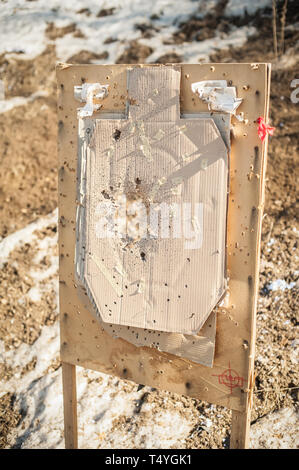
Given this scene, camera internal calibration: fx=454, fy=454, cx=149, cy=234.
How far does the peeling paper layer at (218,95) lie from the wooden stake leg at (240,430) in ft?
4.15

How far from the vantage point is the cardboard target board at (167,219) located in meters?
1.78

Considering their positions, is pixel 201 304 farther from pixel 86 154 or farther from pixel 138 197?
pixel 86 154

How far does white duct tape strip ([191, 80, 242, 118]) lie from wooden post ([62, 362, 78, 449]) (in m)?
1.48

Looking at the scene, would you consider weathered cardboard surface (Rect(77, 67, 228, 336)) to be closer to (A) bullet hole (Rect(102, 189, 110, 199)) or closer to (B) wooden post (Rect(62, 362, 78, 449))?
(A) bullet hole (Rect(102, 189, 110, 199))

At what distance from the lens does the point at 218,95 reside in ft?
5.72

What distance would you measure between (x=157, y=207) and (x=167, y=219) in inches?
2.7

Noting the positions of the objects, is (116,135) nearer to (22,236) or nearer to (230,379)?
(230,379)

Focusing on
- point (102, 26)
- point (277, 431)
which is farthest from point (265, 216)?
point (102, 26)

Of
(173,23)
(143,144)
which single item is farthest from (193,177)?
(173,23)

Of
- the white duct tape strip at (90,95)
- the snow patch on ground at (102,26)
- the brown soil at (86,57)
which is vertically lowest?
the white duct tape strip at (90,95)

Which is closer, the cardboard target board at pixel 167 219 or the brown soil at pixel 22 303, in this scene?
the cardboard target board at pixel 167 219

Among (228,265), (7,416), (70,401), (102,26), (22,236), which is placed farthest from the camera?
(102,26)

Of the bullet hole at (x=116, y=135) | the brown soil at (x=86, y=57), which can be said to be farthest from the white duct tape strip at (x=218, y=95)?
the brown soil at (x=86, y=57)

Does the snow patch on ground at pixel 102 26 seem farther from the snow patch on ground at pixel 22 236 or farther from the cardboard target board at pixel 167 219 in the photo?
the cardboard target board at pixel 167 219
